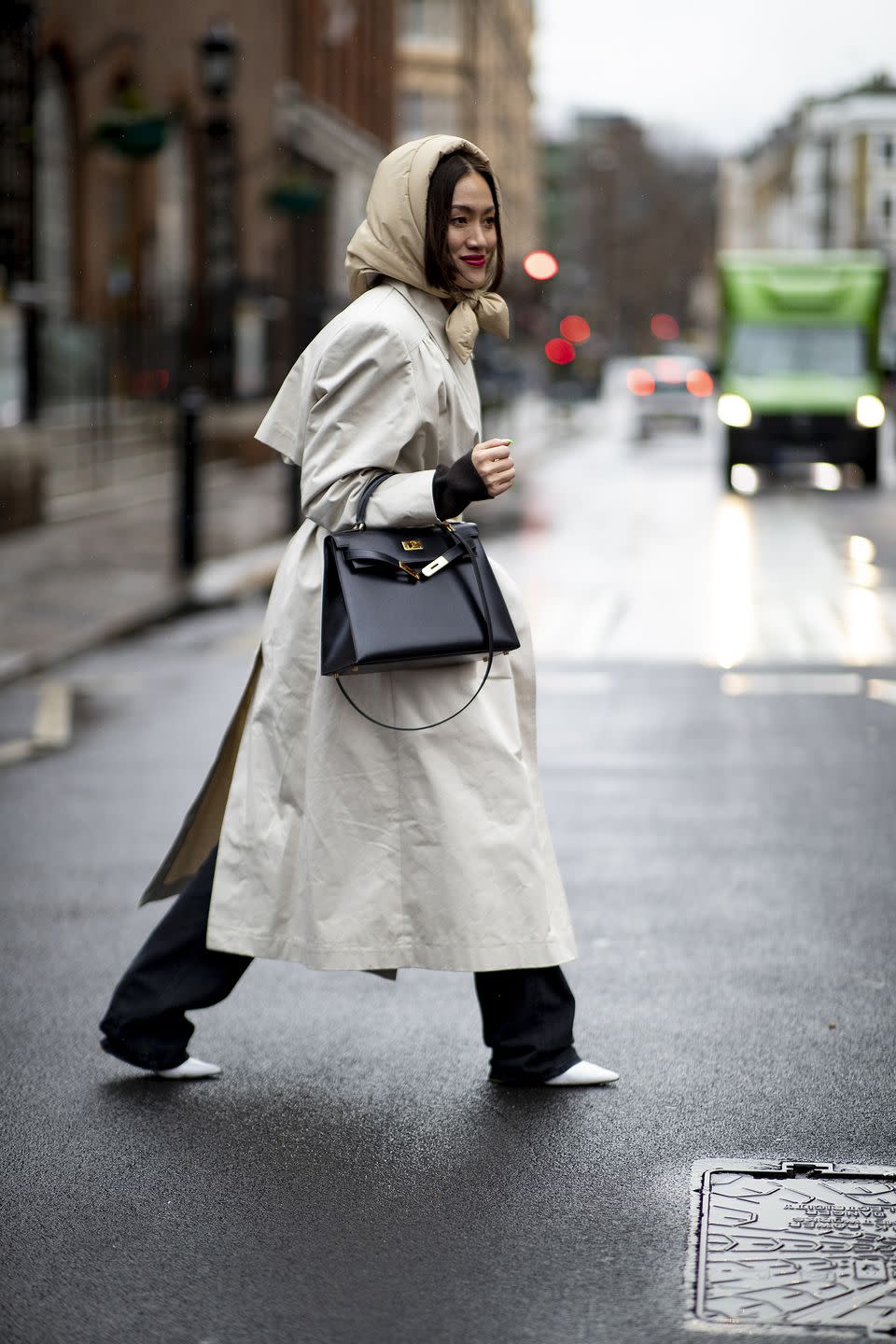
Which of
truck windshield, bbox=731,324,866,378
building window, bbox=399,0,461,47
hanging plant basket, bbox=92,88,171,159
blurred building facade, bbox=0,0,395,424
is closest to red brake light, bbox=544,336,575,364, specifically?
blurred building facade, bbox=0,0,395,424

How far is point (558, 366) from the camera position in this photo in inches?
2554

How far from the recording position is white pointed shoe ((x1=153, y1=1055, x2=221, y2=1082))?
4359 millimetres

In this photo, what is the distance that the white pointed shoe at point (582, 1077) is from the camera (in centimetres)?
427

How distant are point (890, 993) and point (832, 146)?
64536 millimetres

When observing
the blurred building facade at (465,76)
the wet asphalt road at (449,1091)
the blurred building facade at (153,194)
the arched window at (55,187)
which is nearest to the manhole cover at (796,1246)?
the wet asphalt road at (449,1091)

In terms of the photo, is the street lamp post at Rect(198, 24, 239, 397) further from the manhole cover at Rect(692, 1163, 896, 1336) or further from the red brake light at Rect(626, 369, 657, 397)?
the manhole cover at Rect(692, 1163, 896, 1336)

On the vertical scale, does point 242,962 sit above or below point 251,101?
below

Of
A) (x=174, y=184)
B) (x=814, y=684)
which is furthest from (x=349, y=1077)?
(x=174, y=184)

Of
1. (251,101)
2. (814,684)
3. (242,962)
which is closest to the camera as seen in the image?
(242,962)

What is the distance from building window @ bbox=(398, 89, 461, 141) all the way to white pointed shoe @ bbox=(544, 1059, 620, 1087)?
7724 cm

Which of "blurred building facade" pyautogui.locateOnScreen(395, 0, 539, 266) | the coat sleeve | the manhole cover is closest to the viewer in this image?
the manhole cover

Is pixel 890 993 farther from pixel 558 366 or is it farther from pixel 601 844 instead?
pixel 558 366

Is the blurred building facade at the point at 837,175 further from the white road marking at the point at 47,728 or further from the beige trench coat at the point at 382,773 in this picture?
the beige trench coat at the point at 382,773

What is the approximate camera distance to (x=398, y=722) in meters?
3.96
